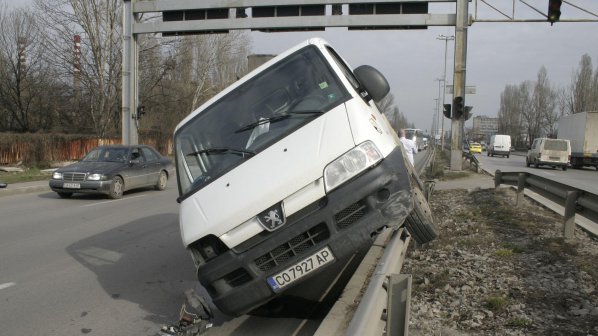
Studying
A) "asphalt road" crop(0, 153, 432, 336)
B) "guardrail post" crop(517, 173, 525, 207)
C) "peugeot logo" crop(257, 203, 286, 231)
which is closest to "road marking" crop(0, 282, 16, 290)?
"asphalt road" crop(0, 153, 432, 336)

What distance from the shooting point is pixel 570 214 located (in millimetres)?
6980

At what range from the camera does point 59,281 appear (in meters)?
5.71

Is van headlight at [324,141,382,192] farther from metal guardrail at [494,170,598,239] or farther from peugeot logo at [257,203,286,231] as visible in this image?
metal guardrail at [494,170,598,239]

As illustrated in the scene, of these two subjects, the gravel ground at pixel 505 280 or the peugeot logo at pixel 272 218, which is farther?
the gravel ground at pixel 505 280

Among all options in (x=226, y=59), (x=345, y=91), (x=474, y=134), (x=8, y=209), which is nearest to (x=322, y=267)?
(x=345, y=91)

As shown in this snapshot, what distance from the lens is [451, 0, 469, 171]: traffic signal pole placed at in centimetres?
2069

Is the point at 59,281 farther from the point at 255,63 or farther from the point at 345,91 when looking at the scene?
the point at 345,91

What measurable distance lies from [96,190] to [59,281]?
787 centimetres

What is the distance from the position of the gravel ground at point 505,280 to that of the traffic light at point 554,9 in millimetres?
12696

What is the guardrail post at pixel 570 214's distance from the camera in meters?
6.97

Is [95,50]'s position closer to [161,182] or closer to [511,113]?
[161,182]

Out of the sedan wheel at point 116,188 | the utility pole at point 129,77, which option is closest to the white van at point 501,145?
the utility pole at point 129,77

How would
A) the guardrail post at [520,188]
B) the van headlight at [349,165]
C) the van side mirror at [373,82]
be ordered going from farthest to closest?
the guardrail post at [520,188] < the van side mirror at [373,82] < the van headlight at [349,165]

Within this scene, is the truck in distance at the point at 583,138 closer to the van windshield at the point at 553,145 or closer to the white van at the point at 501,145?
the van windshield at the point at 553,145
